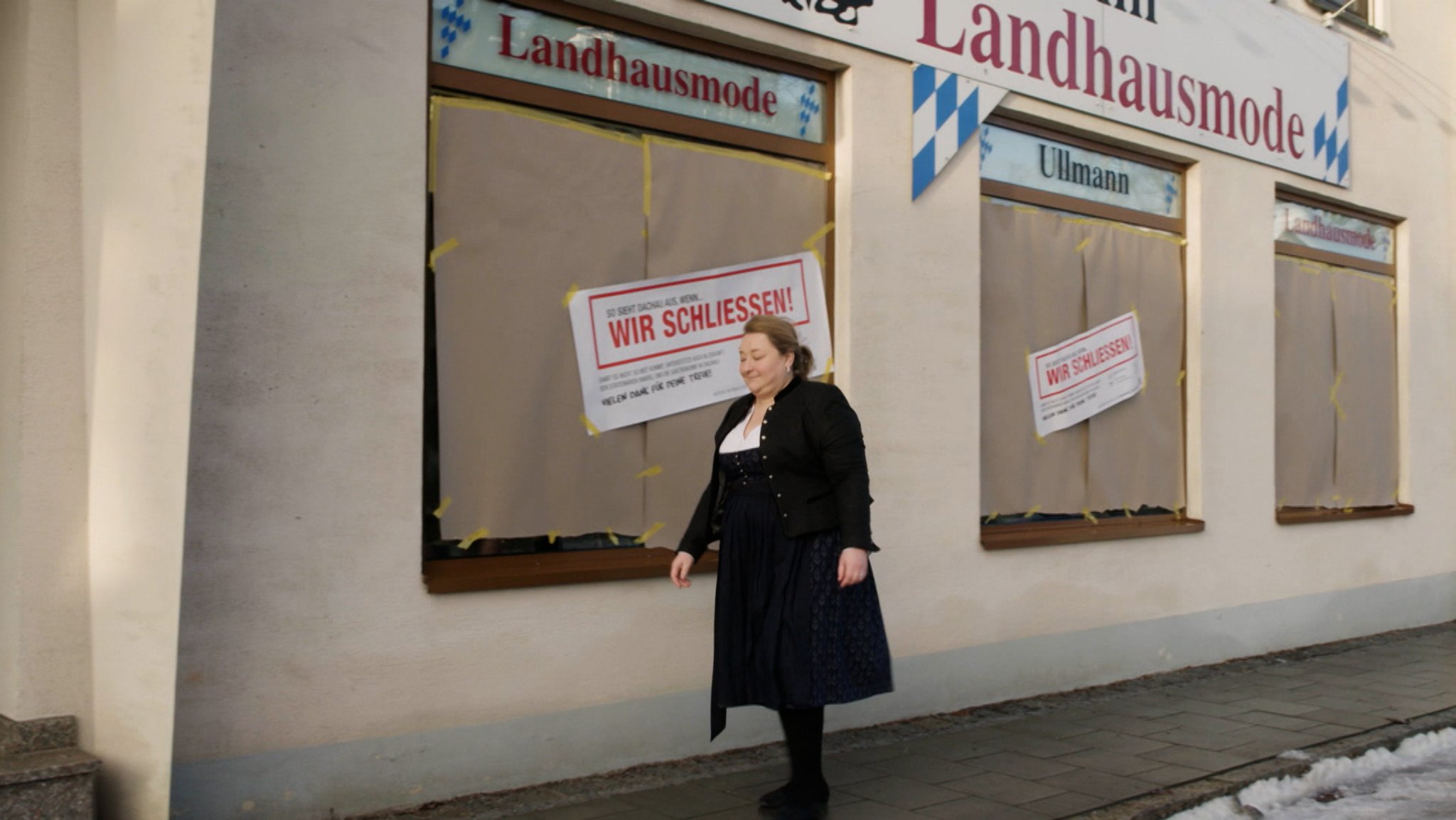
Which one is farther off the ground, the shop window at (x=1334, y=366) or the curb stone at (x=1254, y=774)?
the shop window at (x=1334, y=366)

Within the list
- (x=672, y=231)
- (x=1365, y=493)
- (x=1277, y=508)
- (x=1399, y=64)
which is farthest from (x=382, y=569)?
(x=1399, y=64)

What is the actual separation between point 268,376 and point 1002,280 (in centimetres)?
420

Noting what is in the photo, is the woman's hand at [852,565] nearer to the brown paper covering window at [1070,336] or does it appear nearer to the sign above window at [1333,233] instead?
Answer: the brown paper covering window at [1070,336]

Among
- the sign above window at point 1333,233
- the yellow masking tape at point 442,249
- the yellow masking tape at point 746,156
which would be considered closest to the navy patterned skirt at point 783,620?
the yellow masking tape at point 442,249

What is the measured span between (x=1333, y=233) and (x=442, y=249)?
24.5ft

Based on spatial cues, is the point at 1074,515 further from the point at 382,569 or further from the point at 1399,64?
the point at 1399,64

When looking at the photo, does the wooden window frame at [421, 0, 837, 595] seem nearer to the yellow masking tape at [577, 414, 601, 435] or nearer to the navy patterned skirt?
the yellow masking tape at [577, 414, 601, 435]

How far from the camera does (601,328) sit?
539 cm

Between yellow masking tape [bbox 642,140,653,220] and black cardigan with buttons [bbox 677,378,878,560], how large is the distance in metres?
1.33

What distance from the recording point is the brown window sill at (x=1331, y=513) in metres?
9.02

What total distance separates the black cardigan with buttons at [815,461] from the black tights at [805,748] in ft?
2.10

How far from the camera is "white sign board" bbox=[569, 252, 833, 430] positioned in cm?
539

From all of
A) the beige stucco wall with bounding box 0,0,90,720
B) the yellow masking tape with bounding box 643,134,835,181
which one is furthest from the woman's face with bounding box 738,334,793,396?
the beige stucco wall with bounding box 0,0,90,720

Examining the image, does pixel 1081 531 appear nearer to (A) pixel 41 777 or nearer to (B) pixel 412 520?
(B) pixel 412 520
